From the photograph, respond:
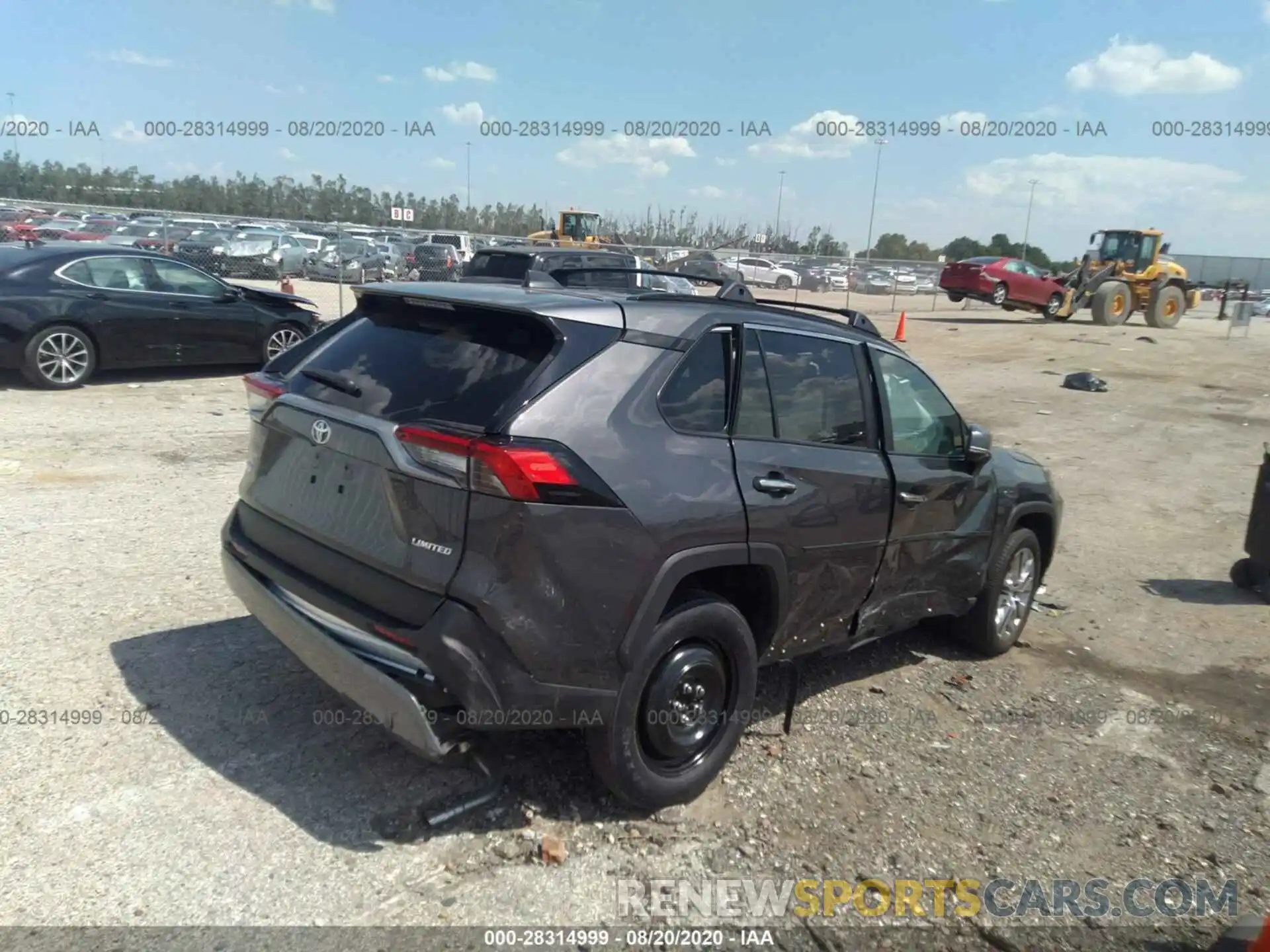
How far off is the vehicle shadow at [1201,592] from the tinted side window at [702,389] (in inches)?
184

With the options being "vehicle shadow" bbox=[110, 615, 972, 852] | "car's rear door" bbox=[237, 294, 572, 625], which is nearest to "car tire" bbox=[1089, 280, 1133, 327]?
"vehicle shadow" bbox=[110, 615, 972, 852]

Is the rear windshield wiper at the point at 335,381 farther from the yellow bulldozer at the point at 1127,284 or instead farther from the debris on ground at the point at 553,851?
the yellow bulldozer at the point at 1127,284

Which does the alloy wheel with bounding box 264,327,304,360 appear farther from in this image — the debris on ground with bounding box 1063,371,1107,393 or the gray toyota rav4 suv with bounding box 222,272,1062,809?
the debris on ground with bounding box 1063,371,1107,393

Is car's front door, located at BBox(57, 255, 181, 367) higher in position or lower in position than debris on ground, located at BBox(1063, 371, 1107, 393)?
higher

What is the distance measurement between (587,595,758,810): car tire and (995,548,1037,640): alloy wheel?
228 centimetres

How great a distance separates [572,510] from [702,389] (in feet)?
2.73

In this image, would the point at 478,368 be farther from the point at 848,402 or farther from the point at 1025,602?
the point at 1025,602

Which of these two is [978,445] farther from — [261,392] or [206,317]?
[206,317]

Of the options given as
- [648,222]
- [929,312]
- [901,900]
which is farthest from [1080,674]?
[648,222]

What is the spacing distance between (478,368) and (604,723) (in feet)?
4.24

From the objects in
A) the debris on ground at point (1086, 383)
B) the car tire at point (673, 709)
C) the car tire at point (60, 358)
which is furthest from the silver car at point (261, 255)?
the car tire at point (673, 709)

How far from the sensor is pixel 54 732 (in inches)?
148

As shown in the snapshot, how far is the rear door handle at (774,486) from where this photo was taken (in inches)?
143

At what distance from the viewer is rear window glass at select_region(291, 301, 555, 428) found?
319 cm
